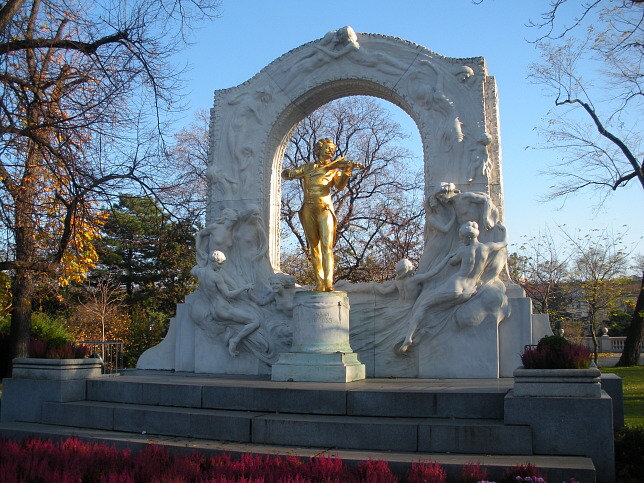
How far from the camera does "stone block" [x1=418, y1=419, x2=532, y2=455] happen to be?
21.0 ft

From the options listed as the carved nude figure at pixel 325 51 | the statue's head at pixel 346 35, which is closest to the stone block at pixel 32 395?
the carved nude figure at pixel 325 51

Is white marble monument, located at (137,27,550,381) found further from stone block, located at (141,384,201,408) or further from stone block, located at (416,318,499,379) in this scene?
stone block, located at (141,384,201,408)

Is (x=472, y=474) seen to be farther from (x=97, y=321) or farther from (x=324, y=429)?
(x=97, y=321)

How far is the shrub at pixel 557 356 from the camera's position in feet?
22.4

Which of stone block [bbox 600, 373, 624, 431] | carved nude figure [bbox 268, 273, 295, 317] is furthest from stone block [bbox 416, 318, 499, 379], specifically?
carved nude figure [bbox 268, 273, 295, 317]

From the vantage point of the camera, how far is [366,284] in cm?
1136

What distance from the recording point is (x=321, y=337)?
9.66 meters

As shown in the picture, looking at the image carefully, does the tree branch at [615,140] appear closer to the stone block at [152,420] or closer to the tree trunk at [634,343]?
the tree trunk at [634,343]

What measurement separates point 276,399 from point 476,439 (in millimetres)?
2525

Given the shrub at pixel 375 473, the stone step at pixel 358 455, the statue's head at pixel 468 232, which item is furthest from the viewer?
the statue's head at pixel 468 232

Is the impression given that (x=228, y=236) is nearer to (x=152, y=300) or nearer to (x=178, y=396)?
(x=178, y=396)

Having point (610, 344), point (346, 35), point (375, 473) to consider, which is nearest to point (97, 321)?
point (346, 35)

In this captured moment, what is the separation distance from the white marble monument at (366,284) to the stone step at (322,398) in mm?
1413

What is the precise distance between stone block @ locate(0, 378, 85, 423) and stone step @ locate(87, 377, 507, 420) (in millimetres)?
527
